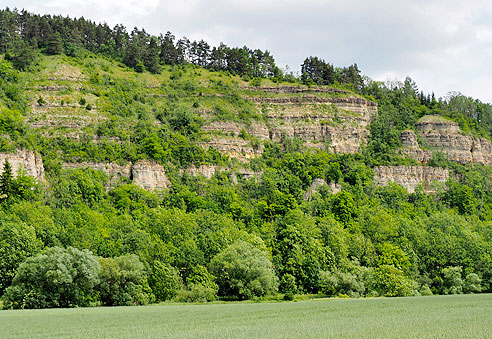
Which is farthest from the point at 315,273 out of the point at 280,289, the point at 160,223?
the point at 160,223

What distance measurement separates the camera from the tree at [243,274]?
76.6m

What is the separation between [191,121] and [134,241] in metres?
65.3

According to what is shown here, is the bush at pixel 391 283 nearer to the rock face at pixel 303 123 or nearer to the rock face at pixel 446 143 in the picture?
the rock face at pixel 303 123

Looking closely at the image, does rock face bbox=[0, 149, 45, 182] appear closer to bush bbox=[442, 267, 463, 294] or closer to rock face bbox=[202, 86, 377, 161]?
rock face bbox=[202, 86, 377, 161]

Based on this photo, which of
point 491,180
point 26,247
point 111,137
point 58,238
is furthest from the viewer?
point 491,180

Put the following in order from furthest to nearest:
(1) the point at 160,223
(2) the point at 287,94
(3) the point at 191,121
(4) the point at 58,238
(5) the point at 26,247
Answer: (2) the point at 287,94
(3) the point at 191,121
(1) the point at 160,223
(4) the point at 58,238
(5) the point at 26,247

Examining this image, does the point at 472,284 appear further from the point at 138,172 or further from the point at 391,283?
the point at 138,172

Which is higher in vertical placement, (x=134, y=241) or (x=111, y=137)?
(x=111, y=137)

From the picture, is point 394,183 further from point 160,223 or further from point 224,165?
point 160,223

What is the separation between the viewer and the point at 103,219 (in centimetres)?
9475

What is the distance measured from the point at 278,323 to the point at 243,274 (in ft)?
122

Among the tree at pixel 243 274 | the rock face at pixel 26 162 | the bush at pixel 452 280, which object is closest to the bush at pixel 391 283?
the bush at pixel 452 280

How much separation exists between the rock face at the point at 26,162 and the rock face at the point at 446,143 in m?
91.4

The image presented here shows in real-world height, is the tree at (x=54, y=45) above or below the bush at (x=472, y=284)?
above
